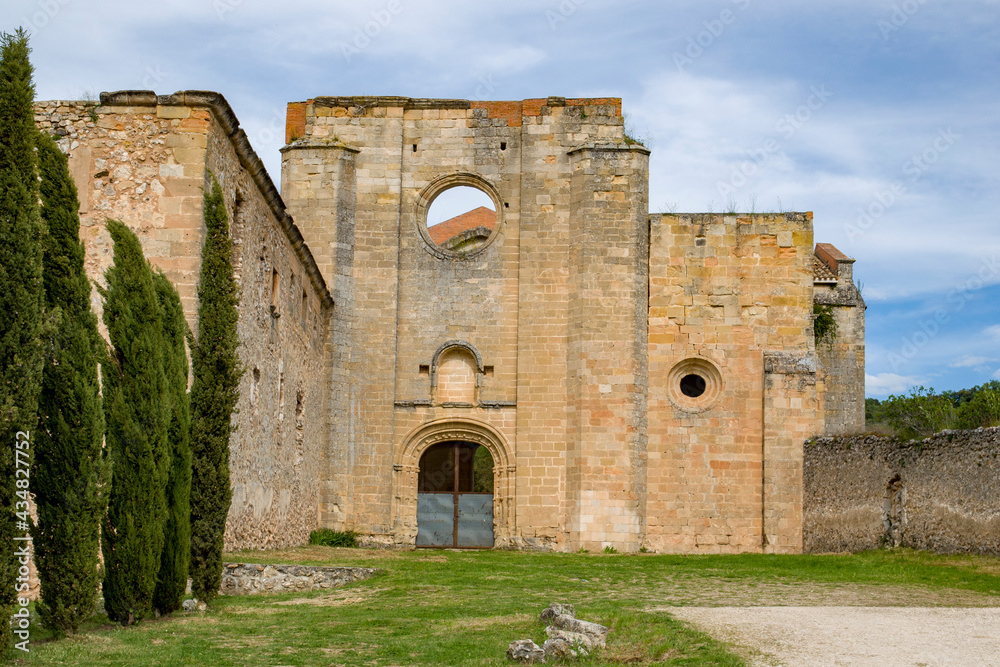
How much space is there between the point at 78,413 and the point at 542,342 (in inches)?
A: 583

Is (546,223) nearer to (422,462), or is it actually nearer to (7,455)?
(422,462)

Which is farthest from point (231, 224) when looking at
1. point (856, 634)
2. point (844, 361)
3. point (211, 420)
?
point (844, 361)

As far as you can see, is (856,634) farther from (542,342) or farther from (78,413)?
(542,342)

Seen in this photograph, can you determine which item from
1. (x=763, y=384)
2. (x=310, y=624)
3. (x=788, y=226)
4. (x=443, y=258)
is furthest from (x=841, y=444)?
(x=310, y=624)

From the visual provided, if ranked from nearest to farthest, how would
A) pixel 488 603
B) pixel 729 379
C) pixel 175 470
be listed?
1. pixel 175 470
2. pixel 488 603
3. pixel 729 379

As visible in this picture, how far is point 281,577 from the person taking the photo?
13.3m

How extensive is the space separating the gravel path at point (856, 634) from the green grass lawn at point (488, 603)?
34 cm

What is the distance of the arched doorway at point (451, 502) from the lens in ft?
74.8

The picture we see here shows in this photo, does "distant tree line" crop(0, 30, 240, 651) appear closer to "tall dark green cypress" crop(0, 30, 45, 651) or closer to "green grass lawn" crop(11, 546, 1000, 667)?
"tall dark green cypress" crop(0, 30, 45, 651)

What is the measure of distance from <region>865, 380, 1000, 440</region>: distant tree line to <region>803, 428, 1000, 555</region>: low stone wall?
1.64 feet

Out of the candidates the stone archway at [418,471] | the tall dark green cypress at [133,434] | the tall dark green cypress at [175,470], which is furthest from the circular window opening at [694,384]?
the tall dark green cypress at [133,434]

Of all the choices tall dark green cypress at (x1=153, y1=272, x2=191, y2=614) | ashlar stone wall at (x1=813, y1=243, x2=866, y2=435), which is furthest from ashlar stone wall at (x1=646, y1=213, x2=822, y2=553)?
tall dark green cypress at (x1=153, y1=272, x2=191, y2=614)

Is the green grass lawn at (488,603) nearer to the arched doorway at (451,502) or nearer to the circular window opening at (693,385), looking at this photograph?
the arched doorway at (451,502)

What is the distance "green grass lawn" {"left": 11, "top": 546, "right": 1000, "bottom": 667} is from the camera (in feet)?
26.8
